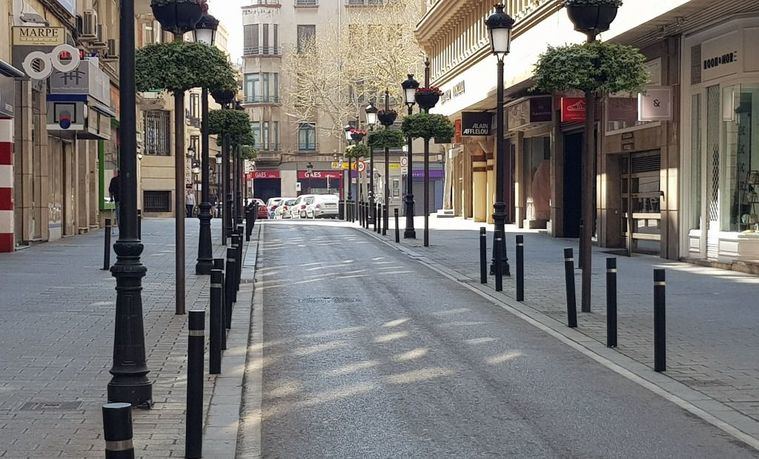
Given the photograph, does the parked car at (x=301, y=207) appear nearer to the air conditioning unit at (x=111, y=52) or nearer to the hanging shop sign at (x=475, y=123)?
the hanging shop sign at (x=475, y=123)

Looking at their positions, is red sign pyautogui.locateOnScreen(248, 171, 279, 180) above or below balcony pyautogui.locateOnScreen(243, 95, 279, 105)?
below

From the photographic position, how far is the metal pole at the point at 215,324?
9.77 meters

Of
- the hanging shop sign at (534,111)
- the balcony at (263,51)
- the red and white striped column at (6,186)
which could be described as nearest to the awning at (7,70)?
the red and white striped column at (6,186)

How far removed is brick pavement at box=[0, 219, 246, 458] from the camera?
7109 millimetres

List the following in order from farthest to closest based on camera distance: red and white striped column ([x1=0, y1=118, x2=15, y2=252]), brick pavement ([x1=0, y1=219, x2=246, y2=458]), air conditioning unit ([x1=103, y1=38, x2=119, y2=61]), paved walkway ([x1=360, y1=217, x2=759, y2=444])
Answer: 1. air conditioning unit ([x1=103, y1=38, x2=119, y2=61])
2. red and white striped column ([x1=0, y1=118, x2=15, y2=252])
3. paved walkway ([x1=360, y1=217, x2=759, y2=444])
4. brick pavement ([x1=0, y1=219, x2=246, y2=458])

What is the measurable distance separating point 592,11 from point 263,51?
75409 mm

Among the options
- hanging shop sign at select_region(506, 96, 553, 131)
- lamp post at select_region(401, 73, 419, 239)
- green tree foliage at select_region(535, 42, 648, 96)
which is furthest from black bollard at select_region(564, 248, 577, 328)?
hanging shop sign at select_region(506, 96, 553, 131)

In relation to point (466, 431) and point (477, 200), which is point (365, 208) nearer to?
point (477, 200)

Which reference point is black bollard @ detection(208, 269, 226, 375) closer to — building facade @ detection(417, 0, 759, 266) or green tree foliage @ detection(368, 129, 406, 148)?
building facade @ detection(417, 0, 759, 266)

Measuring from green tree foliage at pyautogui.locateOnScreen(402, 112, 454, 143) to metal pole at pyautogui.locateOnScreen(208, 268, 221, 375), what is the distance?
64.8 feet

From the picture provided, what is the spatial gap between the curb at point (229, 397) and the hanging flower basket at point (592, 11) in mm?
5607

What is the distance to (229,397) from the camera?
8.67 metres

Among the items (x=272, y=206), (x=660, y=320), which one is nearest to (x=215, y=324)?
(x=660, y=320)

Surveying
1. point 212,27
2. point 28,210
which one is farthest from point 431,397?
point 28,210
